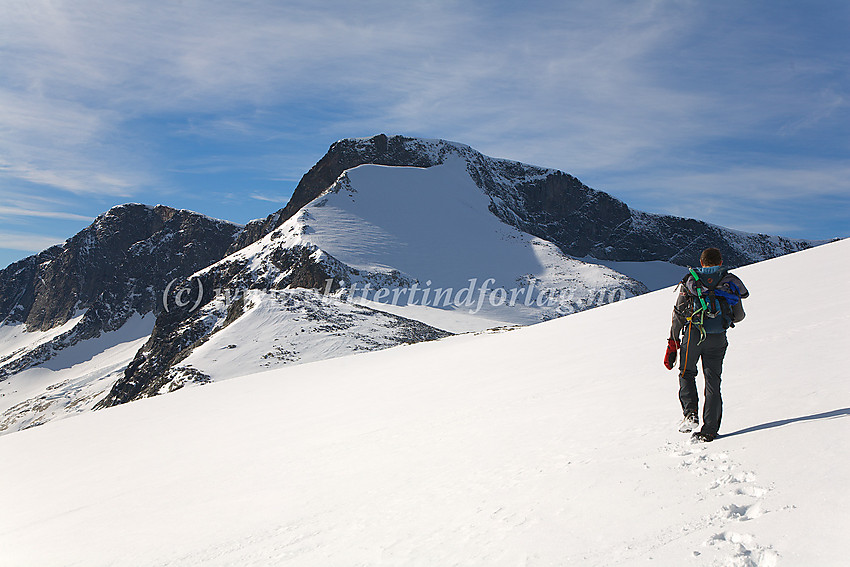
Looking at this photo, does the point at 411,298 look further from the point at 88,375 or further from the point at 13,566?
the point at 88,375

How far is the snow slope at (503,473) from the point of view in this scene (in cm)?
359

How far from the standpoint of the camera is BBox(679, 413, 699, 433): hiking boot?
16.9 ft

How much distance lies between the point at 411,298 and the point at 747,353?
5783 cm

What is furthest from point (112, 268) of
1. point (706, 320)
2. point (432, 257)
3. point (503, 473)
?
point (706, 320)

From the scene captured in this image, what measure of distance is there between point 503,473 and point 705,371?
2.14 meters

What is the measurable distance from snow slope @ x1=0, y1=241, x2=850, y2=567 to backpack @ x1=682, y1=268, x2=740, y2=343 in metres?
0.89

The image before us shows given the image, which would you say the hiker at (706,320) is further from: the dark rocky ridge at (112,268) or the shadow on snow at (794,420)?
the dark rocky ridge at (112,268)

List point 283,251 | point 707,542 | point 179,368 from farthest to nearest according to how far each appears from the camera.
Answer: point 283,251
point 179,368
point 707,542

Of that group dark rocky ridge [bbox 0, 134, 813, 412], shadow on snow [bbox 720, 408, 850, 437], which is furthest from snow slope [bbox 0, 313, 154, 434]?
shadow on snow [bbox 720, 408, 850, 437]

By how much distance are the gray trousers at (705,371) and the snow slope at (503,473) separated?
25cm

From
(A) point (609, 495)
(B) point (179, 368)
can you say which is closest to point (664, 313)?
(A) point (609, 495)

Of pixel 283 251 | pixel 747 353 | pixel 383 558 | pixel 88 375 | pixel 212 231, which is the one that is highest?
pixel 212 231

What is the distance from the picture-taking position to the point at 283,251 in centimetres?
7269

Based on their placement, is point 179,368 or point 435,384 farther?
point 179,368
